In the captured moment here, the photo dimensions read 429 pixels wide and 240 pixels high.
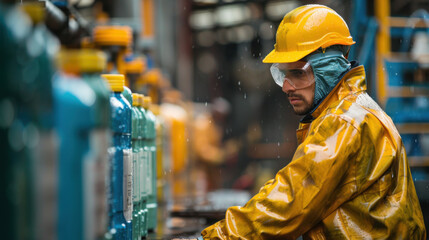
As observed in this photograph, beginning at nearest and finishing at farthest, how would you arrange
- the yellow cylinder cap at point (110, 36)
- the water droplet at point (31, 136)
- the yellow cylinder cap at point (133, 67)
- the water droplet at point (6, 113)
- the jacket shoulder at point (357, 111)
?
the water droplet at point (6, 113) → the water droplet at point (31, 136) → the jacket shoulder at point (357, 111) → the yellow cylinder cap at point (110, 36) → the yellow cylinder cap at point (133, 67)

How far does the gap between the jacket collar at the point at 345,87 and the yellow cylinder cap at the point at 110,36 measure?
3.33m

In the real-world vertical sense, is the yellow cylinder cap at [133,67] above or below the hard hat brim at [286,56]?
above

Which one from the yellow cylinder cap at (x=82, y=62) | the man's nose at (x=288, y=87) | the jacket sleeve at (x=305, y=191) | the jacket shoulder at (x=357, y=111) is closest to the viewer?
the yellow cylinder cap at (x=82, y=62)

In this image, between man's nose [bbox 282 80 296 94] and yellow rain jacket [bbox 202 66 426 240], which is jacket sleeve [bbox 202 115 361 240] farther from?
man's nose [bbox 282 80 296 94]

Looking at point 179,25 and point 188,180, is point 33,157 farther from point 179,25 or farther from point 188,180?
point 179,25

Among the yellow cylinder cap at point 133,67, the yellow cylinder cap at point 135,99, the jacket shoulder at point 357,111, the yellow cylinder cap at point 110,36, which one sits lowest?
the jacket shoulder at point 357,111

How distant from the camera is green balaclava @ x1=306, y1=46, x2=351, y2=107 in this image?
122 inches

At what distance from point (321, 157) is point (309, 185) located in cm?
12

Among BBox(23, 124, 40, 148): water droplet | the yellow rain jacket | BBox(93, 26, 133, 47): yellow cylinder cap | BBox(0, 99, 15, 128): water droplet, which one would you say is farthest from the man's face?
BBox(93, 26, 133, 47): yellow cylinder cap

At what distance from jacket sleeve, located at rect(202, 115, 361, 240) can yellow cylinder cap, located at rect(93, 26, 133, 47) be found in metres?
3.65

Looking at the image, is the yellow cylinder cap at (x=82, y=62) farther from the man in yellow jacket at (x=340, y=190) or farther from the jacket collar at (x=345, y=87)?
the jacket collar at (x=345, y=87)

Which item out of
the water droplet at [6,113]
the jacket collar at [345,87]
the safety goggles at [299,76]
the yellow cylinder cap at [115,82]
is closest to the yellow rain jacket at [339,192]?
the jacket collar at [345,87]

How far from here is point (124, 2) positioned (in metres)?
9.20

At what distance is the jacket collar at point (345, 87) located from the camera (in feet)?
10.0
